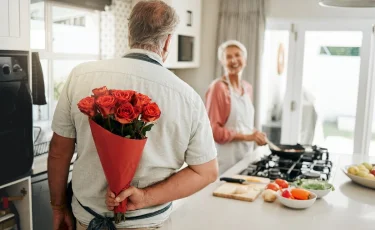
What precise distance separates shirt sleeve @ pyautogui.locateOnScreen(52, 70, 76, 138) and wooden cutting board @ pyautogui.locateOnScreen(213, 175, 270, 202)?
777 millimetres

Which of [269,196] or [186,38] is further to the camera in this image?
[186,38]

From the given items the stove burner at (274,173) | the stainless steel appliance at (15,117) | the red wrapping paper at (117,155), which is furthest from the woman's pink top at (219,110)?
the red wrapping paper at (117,155)

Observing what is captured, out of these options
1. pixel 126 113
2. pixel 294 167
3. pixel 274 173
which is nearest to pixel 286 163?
pixel 294 167

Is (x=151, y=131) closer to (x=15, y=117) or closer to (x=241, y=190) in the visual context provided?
(x=241, y=190)

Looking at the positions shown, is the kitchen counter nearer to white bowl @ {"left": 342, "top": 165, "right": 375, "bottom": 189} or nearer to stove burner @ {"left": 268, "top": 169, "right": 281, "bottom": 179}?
white bowl @ {"left": 342, "top": 165, "right": 375, "bottom": 189}

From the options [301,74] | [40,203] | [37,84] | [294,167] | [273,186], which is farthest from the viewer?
[301,74]

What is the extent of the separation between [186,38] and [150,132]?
106 inches

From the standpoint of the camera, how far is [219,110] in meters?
2.99

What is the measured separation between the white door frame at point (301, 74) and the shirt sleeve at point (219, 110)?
50.8 inches

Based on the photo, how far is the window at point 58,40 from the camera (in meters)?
2.97

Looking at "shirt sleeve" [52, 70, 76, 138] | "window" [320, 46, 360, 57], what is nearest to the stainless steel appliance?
"shirt sleeve" [52, 70, 76, 138]

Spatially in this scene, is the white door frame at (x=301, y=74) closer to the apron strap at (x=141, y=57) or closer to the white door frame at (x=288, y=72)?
the white door frame at (x=288, y=72)

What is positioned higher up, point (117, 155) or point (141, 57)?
point (141, 57)

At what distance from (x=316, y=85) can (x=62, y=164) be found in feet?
10.2
